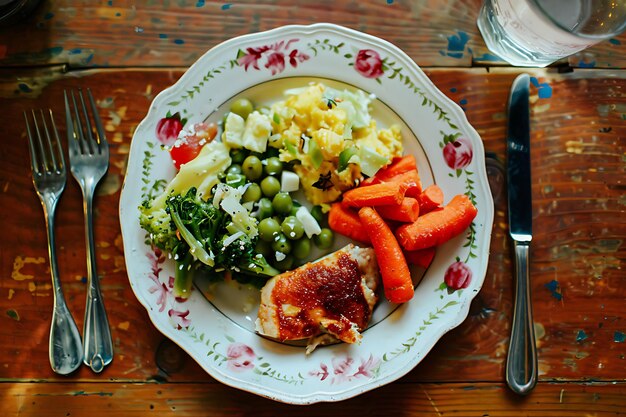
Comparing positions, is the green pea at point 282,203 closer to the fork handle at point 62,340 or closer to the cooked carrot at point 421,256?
the cooked carrot at point 421,256

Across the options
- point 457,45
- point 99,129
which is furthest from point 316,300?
point 457,45

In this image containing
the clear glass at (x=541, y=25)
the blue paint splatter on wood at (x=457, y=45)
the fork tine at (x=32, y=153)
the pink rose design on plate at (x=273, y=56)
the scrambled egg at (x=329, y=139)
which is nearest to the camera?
the clear glass at (x=541, y=25)

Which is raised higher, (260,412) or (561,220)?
(561,220)

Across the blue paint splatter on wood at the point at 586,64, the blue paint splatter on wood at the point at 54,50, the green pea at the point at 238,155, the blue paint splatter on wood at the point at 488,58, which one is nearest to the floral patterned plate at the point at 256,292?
the green pea at the point at 238,155

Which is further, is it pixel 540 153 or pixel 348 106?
pixel 540 153

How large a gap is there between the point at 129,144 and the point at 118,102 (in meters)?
0.24

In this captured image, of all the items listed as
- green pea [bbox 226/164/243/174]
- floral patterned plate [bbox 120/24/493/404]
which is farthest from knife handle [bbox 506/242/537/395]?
green pea [bbox 226/164/243/174]

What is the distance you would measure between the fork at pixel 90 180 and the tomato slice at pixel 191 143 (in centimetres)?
43

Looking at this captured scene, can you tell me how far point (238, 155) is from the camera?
9.42 feet

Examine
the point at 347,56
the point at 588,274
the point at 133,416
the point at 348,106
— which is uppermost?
the point at 347,56

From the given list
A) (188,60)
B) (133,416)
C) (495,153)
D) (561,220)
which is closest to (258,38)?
(188,60)

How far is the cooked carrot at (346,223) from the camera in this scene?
2832 millimetres

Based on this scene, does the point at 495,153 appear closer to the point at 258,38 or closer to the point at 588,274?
the point at 588,274

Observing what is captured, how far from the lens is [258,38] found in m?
2.88
